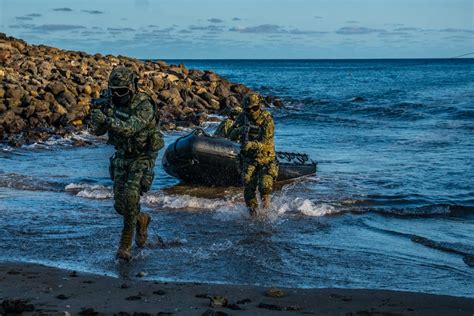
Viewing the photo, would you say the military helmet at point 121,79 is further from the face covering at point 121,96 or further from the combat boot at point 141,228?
the combat boot at point 141,228

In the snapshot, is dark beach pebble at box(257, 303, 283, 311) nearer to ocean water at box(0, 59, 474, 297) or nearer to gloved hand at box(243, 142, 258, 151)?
ocean water at box(0, 59, 474, 297)

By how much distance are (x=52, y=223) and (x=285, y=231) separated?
2.97 m

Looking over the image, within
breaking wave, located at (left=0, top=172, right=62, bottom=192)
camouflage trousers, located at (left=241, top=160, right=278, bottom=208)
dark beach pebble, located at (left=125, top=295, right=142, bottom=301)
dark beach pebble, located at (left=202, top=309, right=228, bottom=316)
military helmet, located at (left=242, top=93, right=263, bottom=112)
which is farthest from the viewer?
breaking wave, located at (left=0, top=172, right=62, bottom=192)

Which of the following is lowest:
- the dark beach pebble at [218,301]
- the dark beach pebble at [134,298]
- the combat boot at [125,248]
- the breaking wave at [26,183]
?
the breaking wave at [26,183]

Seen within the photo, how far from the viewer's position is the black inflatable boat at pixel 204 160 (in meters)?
13.4

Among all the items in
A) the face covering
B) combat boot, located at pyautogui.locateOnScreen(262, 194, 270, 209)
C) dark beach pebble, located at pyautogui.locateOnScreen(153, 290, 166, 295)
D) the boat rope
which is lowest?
the boat rope

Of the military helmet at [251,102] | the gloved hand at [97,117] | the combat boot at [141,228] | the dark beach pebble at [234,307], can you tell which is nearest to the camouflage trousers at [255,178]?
the military helmet at [251,102]

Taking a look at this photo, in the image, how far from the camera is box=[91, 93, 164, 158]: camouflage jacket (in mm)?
7301

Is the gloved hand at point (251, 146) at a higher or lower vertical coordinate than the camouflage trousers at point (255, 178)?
higher

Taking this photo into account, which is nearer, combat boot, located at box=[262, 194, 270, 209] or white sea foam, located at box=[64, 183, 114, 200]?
combat boot, located at box=[262, 194, 270, 209]

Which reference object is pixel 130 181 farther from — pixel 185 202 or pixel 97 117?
pixel 185 202

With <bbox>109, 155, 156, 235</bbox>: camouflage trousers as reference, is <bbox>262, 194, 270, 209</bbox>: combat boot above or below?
below

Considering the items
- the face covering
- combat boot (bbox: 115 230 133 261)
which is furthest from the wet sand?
the face covering

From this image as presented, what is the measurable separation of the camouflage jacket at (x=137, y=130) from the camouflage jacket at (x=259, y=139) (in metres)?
2.88
